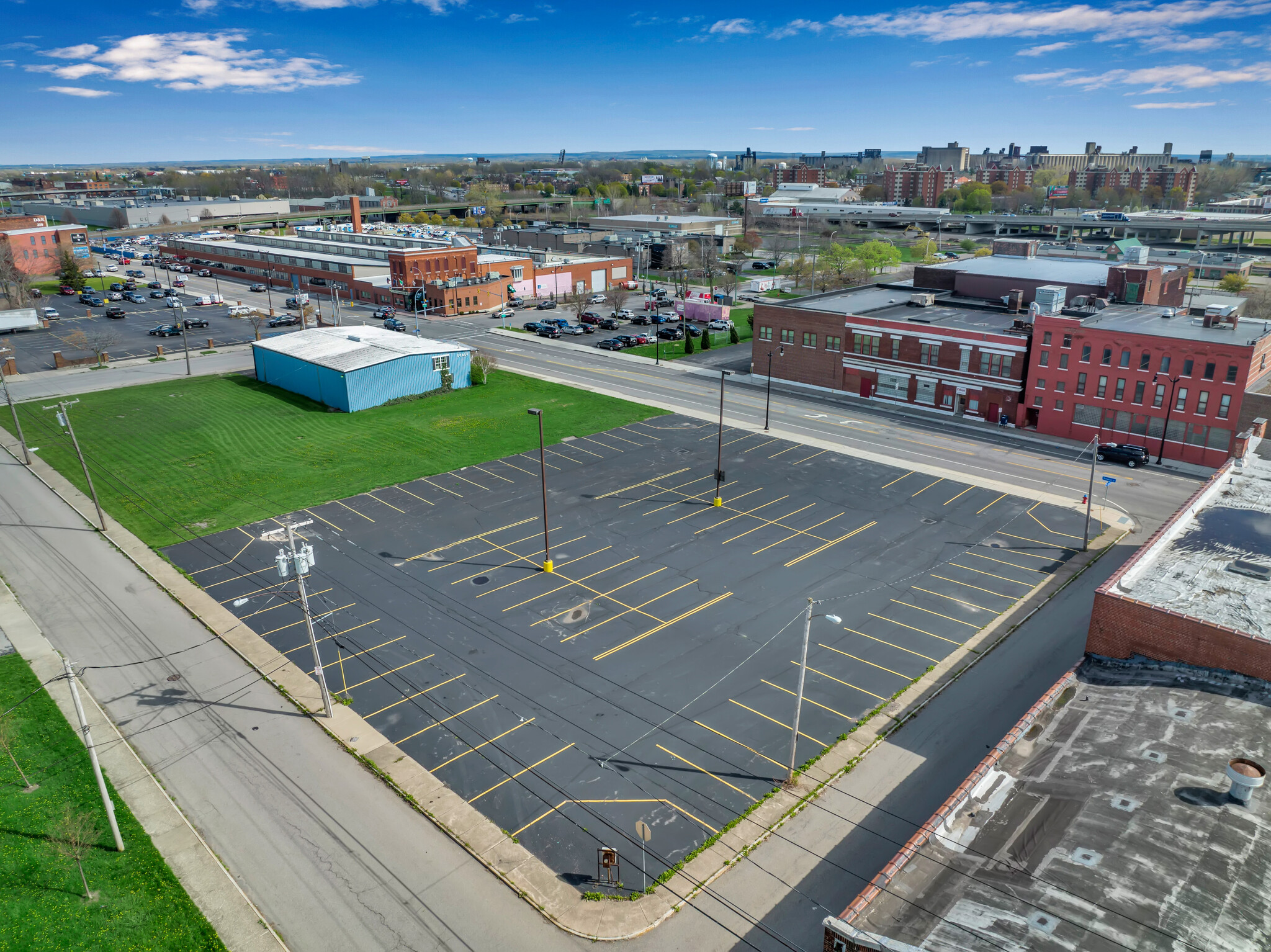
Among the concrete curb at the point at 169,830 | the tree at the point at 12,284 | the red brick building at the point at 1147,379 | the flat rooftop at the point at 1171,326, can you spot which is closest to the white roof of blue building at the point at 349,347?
the concrete curb at the point at 169,830

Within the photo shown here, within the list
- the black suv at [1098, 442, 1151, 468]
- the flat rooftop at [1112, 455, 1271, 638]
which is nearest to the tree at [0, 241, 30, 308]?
A: the black suv at [1098, 442, 1151, 468]

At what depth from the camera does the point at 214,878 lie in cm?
2127

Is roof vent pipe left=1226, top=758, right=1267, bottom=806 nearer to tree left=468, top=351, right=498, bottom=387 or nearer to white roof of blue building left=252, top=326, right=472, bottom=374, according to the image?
white roof of blue building left=252, top=326, right=472, bottom=374

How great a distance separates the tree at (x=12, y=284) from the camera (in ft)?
344

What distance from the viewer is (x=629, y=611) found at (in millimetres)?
35062

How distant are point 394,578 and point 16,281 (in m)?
105

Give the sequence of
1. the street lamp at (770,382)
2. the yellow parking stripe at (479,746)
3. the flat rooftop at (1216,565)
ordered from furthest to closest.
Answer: the street lamp at (770,382) → the flat rooftop at (1216,565) → the yellow parking stripe at (479,746)

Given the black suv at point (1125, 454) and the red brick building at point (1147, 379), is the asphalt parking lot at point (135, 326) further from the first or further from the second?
the black suv at point (1125, 454)

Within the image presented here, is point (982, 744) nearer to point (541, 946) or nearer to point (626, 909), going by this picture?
point (626, 909)

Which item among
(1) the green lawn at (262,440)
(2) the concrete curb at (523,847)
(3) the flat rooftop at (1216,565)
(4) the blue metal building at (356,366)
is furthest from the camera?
(4) the blue metal building at (356,366)

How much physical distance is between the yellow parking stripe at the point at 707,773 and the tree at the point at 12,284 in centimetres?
12058

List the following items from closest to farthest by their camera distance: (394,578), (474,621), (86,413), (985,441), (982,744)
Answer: (982,744)
(474,621)
(394,578)
(985,441)
(86,413)

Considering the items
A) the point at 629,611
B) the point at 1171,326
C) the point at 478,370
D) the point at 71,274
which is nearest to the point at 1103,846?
the point at 629,611

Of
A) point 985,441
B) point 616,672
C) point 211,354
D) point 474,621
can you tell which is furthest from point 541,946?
point 211,354
